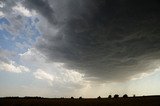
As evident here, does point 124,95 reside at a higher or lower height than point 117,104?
higher

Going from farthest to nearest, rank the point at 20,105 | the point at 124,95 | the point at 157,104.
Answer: the point at 124,95 → the point at 20,105 → the point at 157,104

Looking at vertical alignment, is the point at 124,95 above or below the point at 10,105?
above

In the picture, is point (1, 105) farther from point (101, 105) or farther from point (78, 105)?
point (101, 105)

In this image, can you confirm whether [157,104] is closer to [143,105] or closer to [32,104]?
[143,105]

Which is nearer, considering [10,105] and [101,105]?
[101,105]


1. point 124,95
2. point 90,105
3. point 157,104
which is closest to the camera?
point 157,104

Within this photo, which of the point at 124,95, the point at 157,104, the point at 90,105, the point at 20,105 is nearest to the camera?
the point at 157,104

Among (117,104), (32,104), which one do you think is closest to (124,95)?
(117,104)

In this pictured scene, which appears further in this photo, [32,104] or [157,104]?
[32,104]

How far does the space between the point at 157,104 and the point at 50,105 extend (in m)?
11.2

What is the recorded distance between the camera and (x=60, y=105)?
26.2 meters

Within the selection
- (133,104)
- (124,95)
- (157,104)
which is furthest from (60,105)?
(124,95)

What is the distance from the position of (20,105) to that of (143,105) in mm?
13229

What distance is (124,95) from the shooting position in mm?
40875
